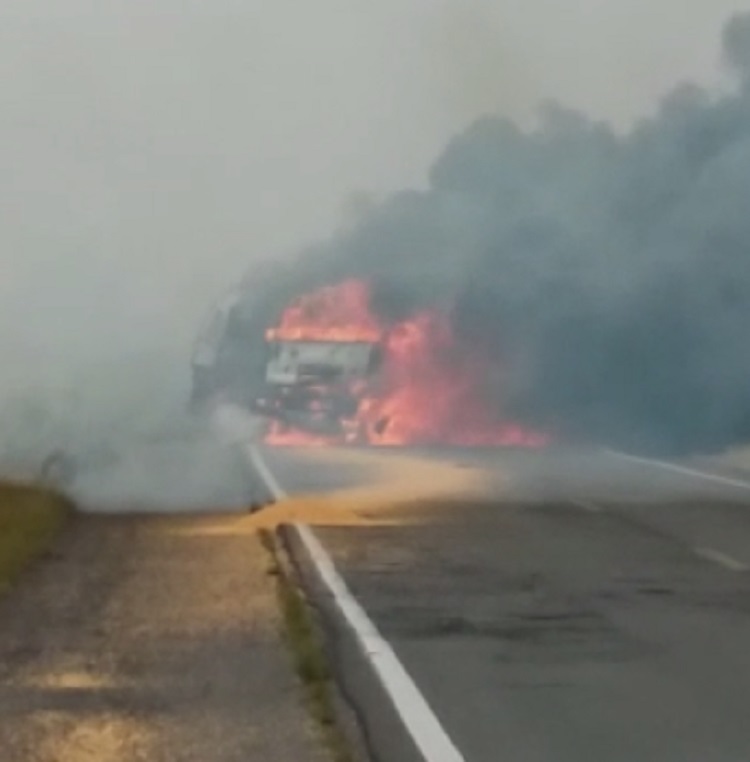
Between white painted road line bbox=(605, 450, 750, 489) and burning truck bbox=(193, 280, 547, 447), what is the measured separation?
298 cm

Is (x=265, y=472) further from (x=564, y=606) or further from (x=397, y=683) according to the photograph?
(x=397, y=683)

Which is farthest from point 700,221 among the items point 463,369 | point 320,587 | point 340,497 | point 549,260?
point 320,587

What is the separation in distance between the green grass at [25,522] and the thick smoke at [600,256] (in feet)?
38.4

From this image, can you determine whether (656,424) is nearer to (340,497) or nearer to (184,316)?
(184,316)

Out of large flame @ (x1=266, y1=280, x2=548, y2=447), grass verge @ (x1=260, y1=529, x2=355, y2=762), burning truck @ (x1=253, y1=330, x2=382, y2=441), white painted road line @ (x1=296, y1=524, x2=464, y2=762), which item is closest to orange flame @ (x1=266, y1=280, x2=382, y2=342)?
large flame @ (x1=266, y1=280, x2=548, y2=447)

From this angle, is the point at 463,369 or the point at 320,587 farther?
the point at 463,369

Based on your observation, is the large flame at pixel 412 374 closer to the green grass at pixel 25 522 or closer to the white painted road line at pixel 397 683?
the green grass at pixel 25 522

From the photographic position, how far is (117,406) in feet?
123

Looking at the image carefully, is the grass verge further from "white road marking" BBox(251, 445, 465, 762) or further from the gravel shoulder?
"white road marking" BBox(251, 445, 465, 762)

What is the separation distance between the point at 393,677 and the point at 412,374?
96.1ft

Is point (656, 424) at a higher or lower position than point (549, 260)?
lower

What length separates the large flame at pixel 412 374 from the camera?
42.5 meters

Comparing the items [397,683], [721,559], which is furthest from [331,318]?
[397,683]

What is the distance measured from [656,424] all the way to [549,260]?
387cm
